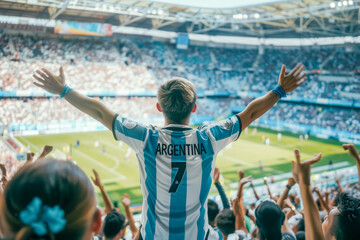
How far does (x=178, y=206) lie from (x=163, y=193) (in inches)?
5.6

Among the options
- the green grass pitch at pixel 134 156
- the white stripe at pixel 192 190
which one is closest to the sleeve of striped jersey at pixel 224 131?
the white stripe at pixel 192 190

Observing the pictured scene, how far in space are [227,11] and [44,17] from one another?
18.4 m

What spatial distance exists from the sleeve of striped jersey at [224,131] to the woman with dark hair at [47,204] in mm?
1253

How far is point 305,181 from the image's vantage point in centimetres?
215

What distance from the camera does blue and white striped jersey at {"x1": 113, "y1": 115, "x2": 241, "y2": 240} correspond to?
2.37 meters

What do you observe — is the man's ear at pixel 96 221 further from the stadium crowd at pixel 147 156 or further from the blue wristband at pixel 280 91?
the blue wristband at pixel 280 91

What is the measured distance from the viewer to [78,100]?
2.52 meters

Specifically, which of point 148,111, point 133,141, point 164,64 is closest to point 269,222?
point 133,141

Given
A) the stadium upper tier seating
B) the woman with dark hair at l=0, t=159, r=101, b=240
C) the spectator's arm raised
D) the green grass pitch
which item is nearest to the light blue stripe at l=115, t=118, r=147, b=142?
the spectator's arm raised

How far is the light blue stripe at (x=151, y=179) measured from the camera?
2395mm

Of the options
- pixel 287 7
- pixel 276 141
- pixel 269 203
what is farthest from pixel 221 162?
pixel 269 203

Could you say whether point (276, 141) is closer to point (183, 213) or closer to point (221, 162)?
point (221, 162)

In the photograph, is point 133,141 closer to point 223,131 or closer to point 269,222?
point 223,131

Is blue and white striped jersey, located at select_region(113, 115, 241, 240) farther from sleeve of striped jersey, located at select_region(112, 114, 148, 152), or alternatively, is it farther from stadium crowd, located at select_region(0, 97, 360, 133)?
stadium crowd, located at select_region(0, 97, 360, 133)
